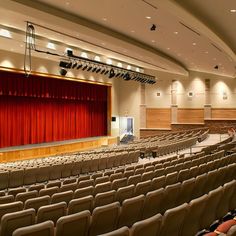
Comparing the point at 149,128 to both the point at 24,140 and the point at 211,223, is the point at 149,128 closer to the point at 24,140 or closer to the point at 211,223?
the point at 24,140

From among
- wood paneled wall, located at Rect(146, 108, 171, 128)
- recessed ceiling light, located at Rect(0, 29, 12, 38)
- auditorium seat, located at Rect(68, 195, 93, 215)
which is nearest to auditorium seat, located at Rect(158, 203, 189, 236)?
auditorium seat, located at Rect(68, 195, 93, 215)

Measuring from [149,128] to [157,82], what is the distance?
3619 millimetres

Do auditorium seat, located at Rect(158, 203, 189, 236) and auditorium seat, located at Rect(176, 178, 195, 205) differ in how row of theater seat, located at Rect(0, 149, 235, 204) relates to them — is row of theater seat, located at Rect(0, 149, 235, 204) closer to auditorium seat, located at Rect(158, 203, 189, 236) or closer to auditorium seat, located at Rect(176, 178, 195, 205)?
auditorium seat, located at Rect(176, 178, 195, 205)

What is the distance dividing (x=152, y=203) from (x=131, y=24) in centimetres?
922

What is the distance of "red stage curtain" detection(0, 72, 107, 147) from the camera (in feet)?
60.0

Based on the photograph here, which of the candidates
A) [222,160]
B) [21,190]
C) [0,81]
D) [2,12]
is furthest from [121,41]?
[21,190]

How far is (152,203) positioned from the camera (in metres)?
4.28

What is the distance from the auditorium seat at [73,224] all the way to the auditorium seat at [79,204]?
0.66 m

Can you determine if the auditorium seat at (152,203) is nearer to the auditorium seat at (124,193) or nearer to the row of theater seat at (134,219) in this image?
the row of theater seat at (134,219)

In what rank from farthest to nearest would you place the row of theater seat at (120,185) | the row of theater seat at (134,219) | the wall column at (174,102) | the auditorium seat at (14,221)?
the wall column at (174,102), the row of theater seat at (120,185), the auditorium seat at (14,221), the row of theater seat at (134,219)

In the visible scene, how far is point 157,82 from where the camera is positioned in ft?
88.3

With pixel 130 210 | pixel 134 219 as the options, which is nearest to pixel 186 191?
pixel 134 219

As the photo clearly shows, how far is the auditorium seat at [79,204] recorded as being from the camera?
3967 mm

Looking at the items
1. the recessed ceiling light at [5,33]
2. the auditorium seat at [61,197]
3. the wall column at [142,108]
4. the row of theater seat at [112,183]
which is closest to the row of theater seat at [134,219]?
the auditorium seat at [61,197]
